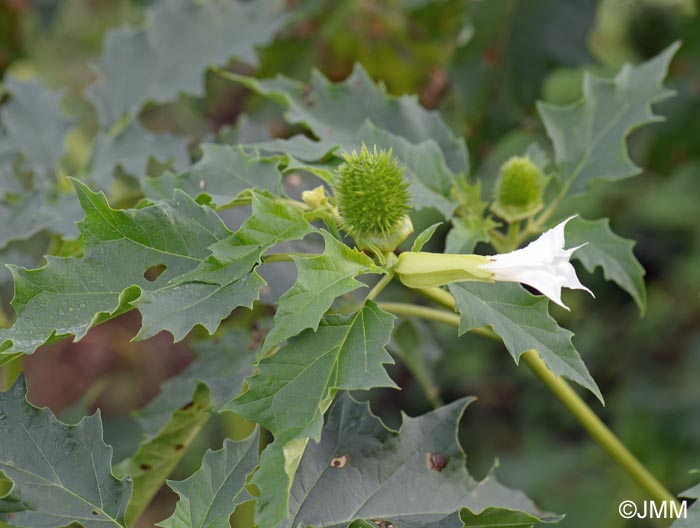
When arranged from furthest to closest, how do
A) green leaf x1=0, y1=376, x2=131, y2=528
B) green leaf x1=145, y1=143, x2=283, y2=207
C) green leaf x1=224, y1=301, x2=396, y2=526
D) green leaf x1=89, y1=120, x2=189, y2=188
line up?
1. green leaf x1=89, y1=120, x2=189, y2=188
2. green leaf x1=145, y1=143, x2=283, y2=207
3. green leaf x1=0, y1=376, x2=131, y2=528
4. green leaf x1=224, y1=301, x2=396, y2=526

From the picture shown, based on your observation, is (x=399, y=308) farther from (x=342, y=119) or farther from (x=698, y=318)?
(x=698, y=318)

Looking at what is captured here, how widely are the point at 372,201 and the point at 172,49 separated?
76 centimetres

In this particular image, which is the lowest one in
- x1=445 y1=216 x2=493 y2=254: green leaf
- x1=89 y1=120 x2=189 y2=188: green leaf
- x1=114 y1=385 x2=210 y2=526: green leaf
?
x1=114 y1=385 x2=210 y2=526: green leaf

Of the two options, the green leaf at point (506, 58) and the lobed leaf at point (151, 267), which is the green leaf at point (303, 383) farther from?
the green leaf at point (506, 58)

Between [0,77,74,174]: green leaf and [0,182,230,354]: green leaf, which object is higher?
[0,182,230,354]: green leaf

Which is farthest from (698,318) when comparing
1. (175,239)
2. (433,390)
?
(175,239)

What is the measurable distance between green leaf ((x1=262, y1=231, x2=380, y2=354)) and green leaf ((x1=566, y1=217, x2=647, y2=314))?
363mm

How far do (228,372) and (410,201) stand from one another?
333mm

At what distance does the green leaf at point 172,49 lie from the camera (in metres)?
1.43

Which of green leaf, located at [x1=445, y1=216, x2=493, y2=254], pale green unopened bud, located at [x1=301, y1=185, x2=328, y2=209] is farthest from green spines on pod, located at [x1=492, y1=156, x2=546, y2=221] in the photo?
pale green unopened bud, located at [x1=301, y1=185, x2=328, y2=209]

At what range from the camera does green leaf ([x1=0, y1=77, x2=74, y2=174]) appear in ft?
4.52

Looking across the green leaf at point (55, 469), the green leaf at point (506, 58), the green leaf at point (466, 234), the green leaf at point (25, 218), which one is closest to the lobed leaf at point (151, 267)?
the green leaf at point (55, 469)

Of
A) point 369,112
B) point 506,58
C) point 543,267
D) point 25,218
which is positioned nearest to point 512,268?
point 543,267

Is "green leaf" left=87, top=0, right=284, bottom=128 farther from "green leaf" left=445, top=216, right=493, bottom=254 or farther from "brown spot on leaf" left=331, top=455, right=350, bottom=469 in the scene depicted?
"brown spot on leaf" left=331, top=455, right=350, bottom=469
